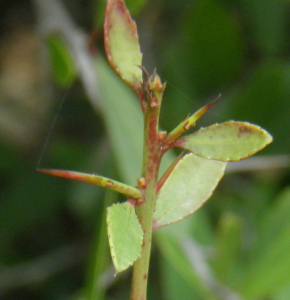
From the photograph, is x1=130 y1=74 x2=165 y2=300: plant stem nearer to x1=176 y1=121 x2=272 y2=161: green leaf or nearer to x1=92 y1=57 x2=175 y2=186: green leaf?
x1=176 y1=121 x2=272 y2=161: green leaf

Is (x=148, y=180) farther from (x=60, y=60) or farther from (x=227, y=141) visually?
(x=60, y=60)

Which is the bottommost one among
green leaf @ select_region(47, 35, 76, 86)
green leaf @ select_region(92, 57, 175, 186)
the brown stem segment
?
green leaf @ select_region(92, 57, 175, 186)

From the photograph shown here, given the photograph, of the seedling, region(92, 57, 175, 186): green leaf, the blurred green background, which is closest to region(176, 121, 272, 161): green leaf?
the seedling

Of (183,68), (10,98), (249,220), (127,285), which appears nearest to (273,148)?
(249,220)

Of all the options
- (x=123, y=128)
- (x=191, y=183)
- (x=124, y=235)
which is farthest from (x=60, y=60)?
(x=124, y=235)

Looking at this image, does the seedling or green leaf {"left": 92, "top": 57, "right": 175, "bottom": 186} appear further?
green leaf {"left": 92, "top": 57, "right": 175, "bottom": 186}

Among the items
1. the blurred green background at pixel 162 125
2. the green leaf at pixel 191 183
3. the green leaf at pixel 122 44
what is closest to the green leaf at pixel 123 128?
the blurred green background at pixel 162 125

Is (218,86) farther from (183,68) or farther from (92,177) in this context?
(92,177)
